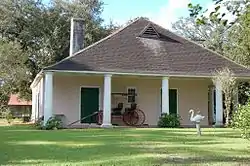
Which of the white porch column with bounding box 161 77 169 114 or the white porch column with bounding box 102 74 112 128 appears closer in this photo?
the white porch column with bounding box 102 74 112 128

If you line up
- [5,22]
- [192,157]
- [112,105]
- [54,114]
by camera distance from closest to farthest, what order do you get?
[192,157] < [54,114] < [112,105] < [5,22]

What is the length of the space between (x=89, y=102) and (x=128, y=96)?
2.31 m

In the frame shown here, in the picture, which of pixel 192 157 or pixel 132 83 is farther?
pixel 132 83

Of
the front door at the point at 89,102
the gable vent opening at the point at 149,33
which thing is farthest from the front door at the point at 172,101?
the front door at the point at 89,102

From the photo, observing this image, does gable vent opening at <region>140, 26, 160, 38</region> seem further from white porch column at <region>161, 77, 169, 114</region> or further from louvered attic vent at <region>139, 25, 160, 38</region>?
white porch column at <region>161, 77, 169, 114</region>

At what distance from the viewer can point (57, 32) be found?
3869 cm

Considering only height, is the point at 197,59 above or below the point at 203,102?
above

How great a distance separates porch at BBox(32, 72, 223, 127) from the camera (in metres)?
23.9

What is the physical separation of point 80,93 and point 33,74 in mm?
15988

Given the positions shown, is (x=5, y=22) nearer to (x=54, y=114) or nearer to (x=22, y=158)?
(x=54, y=114)

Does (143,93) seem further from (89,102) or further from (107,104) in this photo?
(107,104)

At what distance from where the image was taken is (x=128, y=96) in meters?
25.5

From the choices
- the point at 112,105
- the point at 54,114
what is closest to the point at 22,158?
the point at 54,114

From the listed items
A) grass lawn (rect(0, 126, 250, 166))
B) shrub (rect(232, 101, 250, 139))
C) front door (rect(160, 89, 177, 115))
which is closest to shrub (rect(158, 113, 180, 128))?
front door (rect(160, 89, 177, 115))
